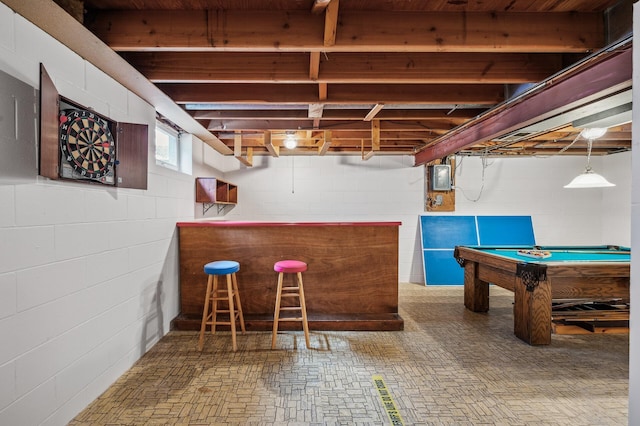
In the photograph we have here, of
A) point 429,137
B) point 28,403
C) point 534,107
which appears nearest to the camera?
point 28,403

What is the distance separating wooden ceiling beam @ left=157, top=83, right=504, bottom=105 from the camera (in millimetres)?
2920

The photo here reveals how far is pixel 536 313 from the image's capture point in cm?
291

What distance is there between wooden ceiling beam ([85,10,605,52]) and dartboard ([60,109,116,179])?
0.50 meters

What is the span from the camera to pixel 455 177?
5.73 meters

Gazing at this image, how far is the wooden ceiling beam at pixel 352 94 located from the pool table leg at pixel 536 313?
182 cm

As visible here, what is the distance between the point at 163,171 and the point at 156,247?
0.75 meters

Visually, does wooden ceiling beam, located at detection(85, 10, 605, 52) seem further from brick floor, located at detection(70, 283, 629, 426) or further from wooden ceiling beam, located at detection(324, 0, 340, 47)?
brick floor, located at detection(70, 283, 629, 426)

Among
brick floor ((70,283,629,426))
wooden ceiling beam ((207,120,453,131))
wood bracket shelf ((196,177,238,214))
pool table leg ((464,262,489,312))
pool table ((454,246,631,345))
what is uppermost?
wooden ceiling beam ((207,120,453,131))

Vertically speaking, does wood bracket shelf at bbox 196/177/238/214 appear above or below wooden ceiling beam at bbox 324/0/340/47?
below

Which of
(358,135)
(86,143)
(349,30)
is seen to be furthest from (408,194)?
(86,143)

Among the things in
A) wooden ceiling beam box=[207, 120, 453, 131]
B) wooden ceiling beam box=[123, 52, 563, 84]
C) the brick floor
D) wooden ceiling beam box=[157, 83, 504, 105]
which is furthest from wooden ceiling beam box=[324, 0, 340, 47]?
the brick floor

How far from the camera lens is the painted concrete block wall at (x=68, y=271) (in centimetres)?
151

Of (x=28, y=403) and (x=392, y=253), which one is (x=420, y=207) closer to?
(x=392, y=253)

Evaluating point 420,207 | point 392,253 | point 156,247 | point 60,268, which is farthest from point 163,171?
point 420,207
